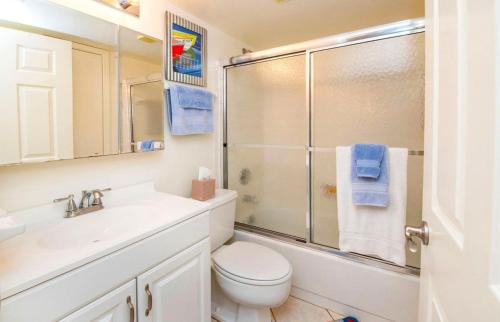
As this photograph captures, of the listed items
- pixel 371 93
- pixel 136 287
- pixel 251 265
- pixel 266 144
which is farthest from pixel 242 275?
pixel 371 93

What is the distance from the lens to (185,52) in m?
1.78

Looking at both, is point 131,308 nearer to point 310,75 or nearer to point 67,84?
point 67,84

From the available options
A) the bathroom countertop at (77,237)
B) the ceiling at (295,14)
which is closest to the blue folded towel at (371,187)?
the bathroom countertop at (77,237)

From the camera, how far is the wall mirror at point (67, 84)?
39.6 inches

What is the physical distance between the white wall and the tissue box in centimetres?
15

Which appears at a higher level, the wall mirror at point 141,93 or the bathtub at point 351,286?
the wall mirror at point 141,93

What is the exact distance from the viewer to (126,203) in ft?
4.57

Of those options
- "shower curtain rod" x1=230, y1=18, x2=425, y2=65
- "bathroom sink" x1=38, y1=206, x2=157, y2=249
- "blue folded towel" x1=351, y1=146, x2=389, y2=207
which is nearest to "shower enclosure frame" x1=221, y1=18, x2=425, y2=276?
"shower curtain rod" x1=230, y1=18, x2=425, y2=65

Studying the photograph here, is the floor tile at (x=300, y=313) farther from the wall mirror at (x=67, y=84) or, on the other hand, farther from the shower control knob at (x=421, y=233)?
the wall mirror at (x=67, y=84)

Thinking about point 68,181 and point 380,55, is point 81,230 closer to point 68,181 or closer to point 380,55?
point 68,181

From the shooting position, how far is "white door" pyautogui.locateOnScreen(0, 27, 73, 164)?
989 millimetres

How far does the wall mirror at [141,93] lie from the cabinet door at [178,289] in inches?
27.9

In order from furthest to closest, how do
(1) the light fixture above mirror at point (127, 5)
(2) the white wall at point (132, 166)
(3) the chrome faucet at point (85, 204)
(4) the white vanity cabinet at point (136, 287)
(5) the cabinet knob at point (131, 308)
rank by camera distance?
(1) the light fixture above mirror at point (127, 5) → (3) the chrome faucet at point (85, 204) → (2) the white wall at point (132, 166) → (5) the cabinet knob at point (131, 308) → (4) the white vanity cabinet at point (136, 287)

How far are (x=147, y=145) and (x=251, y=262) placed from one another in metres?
0.98
